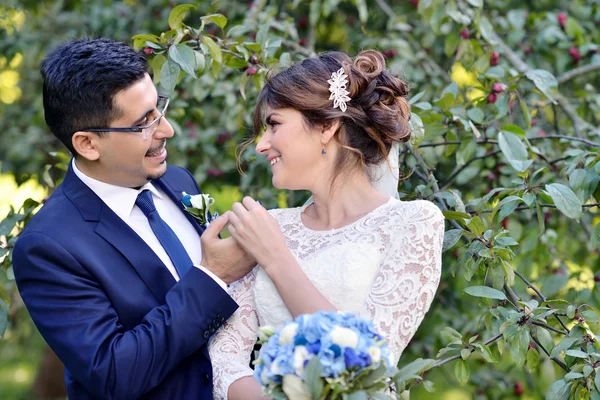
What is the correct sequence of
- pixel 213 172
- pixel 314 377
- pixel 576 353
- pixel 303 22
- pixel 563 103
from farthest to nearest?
pixel 303 22
pixel 213 172
pixel 563 103
pixel 576 353
pixel 314 377

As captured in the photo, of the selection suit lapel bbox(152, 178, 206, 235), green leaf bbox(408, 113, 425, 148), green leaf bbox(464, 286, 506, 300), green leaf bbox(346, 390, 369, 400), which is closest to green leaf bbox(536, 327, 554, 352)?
green leaf bbox(464, 286, 506, 300)

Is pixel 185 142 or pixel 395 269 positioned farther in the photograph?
pixel 185 142

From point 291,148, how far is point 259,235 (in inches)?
10.7

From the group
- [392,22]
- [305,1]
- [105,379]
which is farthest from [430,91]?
[105,379]

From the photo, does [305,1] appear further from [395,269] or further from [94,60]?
[395,269]

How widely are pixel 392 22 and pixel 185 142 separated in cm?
123

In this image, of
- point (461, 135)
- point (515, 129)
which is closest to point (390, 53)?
point (461, 135)

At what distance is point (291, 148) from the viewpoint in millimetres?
2086

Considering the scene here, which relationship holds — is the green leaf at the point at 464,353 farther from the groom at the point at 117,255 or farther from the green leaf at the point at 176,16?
the green leaf at the point at 176,16

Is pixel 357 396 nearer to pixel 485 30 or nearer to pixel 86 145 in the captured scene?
pixel 86 145

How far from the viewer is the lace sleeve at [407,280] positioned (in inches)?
72.4

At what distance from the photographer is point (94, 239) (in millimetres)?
2066

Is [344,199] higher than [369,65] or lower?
lower

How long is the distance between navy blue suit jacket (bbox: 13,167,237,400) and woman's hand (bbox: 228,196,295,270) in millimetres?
143
